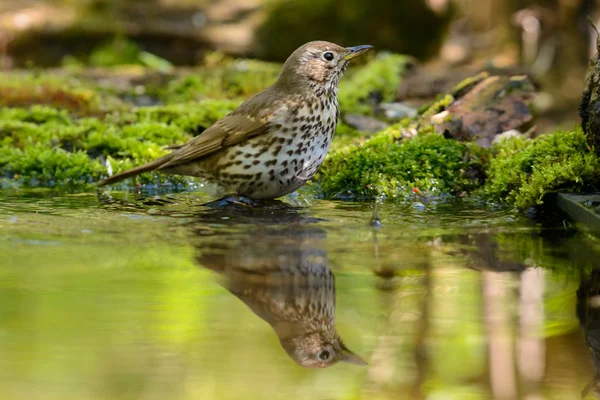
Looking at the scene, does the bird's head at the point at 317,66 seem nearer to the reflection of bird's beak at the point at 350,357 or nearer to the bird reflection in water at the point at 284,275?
the bird reflection in water at the point at 284,275

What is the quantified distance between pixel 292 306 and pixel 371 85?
6.74m

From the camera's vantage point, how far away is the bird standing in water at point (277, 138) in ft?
19.2

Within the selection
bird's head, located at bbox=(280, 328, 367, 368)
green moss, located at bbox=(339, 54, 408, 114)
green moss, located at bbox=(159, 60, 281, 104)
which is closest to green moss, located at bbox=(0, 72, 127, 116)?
green moss, located at bbox=(159, 60, 281, 104)

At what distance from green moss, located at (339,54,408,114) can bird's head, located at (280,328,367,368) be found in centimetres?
614

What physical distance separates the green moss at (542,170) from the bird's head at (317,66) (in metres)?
1.35

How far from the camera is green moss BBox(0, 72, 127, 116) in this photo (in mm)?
9219

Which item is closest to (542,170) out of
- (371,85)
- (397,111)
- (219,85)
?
(397,111)

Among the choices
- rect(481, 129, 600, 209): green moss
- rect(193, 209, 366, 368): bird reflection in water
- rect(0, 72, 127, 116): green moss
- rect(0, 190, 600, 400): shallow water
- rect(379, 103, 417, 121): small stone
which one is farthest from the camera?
rect(0, 72, 127, 116): green moss

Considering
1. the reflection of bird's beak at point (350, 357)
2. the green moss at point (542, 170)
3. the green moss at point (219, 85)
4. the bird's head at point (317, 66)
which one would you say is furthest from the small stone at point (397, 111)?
the reflection of bird's beak at point (350, 357)

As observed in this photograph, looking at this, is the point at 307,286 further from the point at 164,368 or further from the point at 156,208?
the point at 156,208

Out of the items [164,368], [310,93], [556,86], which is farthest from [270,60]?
[164,368]

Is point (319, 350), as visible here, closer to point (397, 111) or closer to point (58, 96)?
point (397, 111)

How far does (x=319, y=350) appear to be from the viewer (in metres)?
3.02

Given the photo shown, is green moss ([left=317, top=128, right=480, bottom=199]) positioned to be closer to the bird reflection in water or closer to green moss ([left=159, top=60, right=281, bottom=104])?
the bird reflection in water
